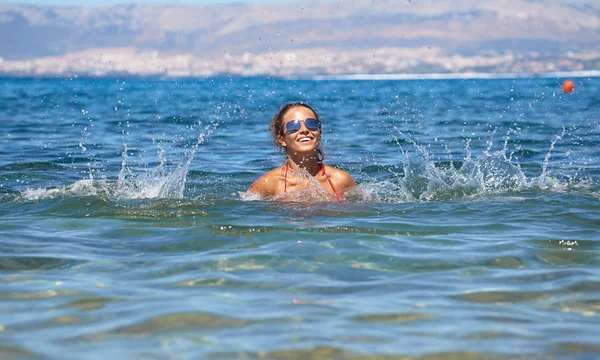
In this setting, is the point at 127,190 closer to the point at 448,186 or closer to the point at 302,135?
the point at 302,135

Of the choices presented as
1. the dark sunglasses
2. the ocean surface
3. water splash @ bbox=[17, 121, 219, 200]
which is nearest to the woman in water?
the dark sunglasses

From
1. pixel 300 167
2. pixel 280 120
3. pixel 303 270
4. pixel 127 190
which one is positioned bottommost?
pixel 303 270

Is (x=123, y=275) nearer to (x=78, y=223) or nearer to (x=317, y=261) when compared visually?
(x=317, y=261)

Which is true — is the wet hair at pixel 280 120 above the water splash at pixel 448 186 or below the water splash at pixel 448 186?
above

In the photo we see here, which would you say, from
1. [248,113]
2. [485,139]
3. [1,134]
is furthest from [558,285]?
[248,113]

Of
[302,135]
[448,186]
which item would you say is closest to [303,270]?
[302,135]

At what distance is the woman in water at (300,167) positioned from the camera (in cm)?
785

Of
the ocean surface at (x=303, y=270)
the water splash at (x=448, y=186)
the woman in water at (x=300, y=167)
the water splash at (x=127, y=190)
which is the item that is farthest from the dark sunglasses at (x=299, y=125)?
the water splash at (x=127, y=190)

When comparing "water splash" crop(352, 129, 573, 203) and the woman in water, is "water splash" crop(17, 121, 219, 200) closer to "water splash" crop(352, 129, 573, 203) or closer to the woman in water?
the woman in water

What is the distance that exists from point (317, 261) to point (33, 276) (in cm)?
175

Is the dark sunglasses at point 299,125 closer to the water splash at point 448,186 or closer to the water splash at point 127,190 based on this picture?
the water splash at point 448,186

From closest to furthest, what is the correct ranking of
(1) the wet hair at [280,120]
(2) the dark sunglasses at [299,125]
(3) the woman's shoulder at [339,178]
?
(2) the dark sunglasses at [299,125]
(1) the wet hair at [280,120]
(3) the woman's shoulder at [339,178]

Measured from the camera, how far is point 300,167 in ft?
26.5

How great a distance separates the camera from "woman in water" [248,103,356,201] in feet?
25.7
